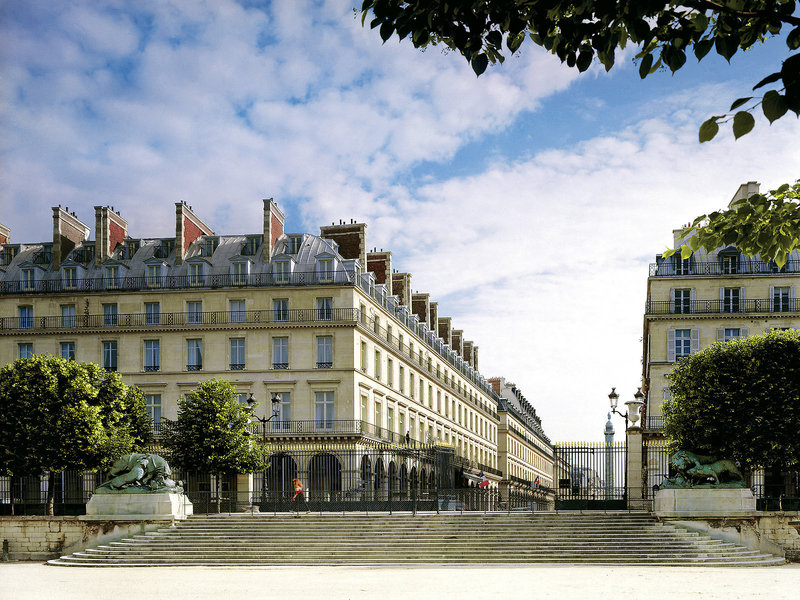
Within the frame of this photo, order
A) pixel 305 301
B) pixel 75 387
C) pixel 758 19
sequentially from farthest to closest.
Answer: pixel 305 301 → pixel 75 387 → pixel 758 19

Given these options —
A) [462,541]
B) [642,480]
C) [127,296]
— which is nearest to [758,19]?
[462,541]

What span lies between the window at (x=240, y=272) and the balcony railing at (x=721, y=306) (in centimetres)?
2243

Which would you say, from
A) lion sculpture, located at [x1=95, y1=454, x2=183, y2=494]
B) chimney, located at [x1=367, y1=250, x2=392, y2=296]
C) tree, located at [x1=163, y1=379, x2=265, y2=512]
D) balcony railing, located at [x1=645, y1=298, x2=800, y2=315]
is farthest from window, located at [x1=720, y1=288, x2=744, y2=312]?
lion sculpture, located at [x1=95, y1=454, x2=183, y2=494]

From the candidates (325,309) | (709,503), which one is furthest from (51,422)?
(709,503)

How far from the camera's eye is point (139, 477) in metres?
28.2

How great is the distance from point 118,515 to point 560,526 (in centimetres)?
1283

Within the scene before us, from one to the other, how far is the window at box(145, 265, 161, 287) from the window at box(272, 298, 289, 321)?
272 inches

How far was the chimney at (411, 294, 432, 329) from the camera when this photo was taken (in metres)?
71.8

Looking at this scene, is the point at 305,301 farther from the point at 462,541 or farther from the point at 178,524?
the point at 462,541

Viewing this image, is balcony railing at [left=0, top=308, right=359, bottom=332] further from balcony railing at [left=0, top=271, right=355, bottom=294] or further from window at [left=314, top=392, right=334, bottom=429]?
window at [left=314, top=392, right=334, bottom=429]

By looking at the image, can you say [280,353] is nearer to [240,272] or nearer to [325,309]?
[325,309]

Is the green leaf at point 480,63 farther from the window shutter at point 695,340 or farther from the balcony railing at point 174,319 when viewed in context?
the window shutter at point 695,340

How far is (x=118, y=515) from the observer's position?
90.5 ft

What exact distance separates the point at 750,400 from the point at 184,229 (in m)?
33.3
